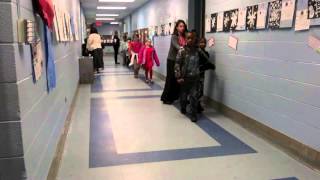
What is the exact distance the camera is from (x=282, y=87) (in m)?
3.43

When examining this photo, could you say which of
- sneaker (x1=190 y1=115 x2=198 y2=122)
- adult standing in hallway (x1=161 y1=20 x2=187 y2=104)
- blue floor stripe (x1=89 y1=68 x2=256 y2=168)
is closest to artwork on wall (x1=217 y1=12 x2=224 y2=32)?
adult standing in hallway (x1=161 y1=20 x2=187 y2=104)

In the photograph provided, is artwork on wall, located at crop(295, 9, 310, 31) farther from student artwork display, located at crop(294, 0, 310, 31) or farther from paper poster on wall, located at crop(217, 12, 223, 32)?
paper poster on wall, located at crop(217, 12, 223, 32)

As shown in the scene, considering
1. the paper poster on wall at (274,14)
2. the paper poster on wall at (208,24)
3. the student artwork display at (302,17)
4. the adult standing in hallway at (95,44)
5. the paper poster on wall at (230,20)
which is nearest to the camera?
the student artwork display at (302,17)

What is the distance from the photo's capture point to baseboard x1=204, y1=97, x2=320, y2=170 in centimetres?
299

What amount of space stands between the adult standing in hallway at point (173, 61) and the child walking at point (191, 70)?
18.8 inches

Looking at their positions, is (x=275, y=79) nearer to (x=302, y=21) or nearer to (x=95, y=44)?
(x=302, y=21)

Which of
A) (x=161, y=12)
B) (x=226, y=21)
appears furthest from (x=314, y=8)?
(x=161, y=12)

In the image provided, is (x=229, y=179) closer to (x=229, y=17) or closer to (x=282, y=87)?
(x=282, y=87)

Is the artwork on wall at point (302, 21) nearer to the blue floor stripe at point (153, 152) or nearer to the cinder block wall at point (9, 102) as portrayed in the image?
the blue floor stripe at point (153, 152)

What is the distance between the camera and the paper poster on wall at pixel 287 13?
126 inches

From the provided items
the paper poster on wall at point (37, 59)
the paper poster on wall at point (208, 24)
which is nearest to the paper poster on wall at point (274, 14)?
the paper poster on wall at point (208, 24)

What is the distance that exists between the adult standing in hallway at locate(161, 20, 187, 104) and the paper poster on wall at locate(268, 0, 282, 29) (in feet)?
5.91

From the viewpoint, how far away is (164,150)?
3.43m

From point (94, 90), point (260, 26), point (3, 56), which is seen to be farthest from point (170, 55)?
point (3, 56)
